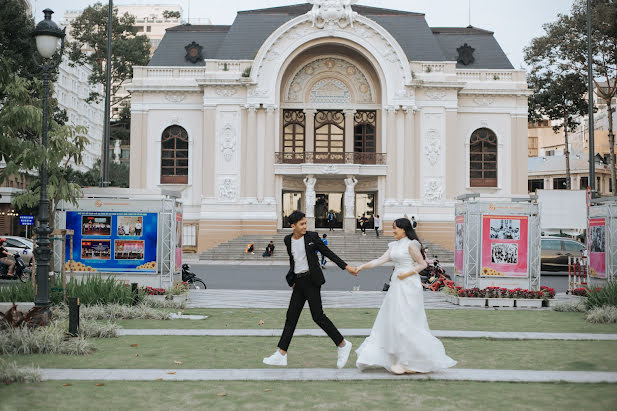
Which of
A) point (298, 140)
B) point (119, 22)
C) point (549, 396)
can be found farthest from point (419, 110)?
point (549, 396)

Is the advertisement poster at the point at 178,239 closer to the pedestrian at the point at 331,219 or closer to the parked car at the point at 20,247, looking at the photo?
the parked car at the point at 20,247

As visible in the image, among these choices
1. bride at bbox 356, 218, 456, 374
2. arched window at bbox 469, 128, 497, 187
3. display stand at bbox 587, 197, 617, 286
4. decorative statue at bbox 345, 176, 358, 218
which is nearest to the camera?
bride at bbox 356, 218, 456, 374

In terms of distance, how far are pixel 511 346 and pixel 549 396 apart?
346cm

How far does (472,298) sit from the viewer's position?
17297mm

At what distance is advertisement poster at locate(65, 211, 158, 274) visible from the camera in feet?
61.6

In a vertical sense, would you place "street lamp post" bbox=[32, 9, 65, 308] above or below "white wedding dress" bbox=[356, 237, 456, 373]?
above

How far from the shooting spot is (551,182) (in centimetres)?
7700

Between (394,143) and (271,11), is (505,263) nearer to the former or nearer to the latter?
(394,143)

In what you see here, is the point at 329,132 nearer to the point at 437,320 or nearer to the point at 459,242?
the point at 459,242

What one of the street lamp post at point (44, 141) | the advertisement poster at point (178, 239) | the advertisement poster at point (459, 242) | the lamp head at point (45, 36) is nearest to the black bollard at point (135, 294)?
the street lamp post at point (44, 141)

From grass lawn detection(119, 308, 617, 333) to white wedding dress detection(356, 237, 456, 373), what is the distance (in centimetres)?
453

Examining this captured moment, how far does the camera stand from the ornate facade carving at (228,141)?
43594mm

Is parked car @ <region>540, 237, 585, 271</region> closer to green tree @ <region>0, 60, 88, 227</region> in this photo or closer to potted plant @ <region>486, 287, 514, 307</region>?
potted plant @ <region>486, 287, 514, 307</region>

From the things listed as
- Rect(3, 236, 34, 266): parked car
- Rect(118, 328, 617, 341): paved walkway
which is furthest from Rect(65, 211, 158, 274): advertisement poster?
Rect(3, 236, 34, 266): parked car
